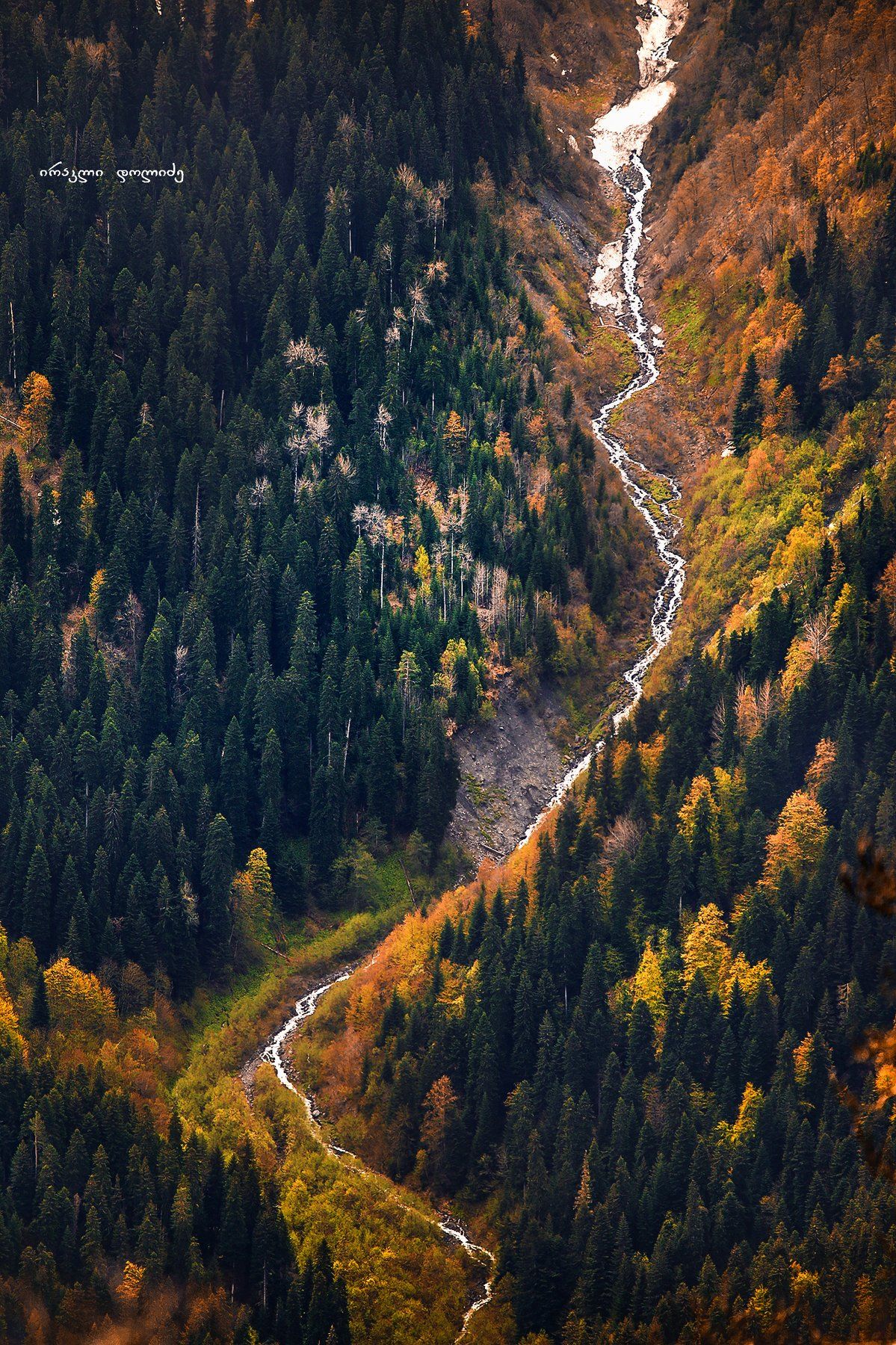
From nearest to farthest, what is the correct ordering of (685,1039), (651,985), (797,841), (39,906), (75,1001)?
(685,1039), (651,985), (797,841), (75,1001), (39,906)

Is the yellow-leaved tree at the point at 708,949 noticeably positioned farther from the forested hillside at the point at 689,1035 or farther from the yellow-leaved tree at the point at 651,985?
the yellow-leaved tree at the point at 651,985

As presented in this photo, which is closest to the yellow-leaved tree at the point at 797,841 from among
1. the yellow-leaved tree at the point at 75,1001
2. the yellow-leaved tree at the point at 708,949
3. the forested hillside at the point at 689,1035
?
the forested hillside at the point at 689,1035

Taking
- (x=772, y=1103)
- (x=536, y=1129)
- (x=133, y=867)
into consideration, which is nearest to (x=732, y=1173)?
(x=772, y=1103)

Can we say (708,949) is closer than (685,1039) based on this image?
No

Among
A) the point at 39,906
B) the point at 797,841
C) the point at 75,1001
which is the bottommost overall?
the point at 75,1001

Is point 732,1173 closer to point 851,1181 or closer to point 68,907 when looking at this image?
point 851,1181

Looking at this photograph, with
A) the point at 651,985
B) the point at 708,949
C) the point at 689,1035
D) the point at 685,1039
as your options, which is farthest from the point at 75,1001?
the point at 708,949

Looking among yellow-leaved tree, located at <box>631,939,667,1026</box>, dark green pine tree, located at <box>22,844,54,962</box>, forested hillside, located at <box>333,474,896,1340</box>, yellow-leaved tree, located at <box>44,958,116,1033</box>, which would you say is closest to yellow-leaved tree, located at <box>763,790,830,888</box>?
forested hillside, located at <box>333,474,896,1340</box>

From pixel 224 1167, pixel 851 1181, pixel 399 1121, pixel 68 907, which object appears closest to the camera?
pixel 851 1181

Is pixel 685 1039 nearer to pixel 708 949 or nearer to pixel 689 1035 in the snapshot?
pixel 689 1035

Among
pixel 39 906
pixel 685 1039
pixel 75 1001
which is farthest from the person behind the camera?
pixel 39 906

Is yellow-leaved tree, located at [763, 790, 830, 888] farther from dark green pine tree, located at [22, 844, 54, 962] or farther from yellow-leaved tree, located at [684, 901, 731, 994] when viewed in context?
dark green pine tree, located at [22, 844, 54, 962]
